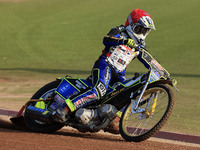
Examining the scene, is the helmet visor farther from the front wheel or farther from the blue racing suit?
the front wheel

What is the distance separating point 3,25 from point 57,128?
19.7 metres

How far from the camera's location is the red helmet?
7.00 metres

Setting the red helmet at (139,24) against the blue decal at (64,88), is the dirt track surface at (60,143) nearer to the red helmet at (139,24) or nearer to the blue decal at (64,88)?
the blue decal at (64,88)

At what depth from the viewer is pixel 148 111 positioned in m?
6.65

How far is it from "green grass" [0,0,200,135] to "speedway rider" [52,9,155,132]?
2.14m

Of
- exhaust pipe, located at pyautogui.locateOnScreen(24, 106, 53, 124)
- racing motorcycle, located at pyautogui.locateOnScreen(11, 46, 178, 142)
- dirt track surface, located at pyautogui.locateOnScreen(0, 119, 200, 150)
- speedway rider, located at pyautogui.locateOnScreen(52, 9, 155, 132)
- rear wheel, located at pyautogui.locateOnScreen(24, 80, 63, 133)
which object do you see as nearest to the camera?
dirt track surface, located at pyautogui.locateOnScreen(0, 119, 200, 150)

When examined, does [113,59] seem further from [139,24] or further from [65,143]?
[65,143]

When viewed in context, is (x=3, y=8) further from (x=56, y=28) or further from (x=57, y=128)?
(x=57, y=128)

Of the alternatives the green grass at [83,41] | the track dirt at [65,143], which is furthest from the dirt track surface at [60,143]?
the green grass at [83,41]

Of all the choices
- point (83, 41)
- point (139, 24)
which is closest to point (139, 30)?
point (139, 24)

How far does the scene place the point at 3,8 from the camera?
3012cm

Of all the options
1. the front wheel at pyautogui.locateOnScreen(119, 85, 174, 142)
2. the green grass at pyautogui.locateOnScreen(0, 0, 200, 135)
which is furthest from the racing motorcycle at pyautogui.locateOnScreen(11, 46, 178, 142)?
the green grass at pyautogui.locateOnScreen(0, 0, 200, 135)

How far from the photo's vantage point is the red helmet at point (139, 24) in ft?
23.0

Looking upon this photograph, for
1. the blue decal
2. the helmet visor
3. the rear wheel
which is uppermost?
the helmet visor
